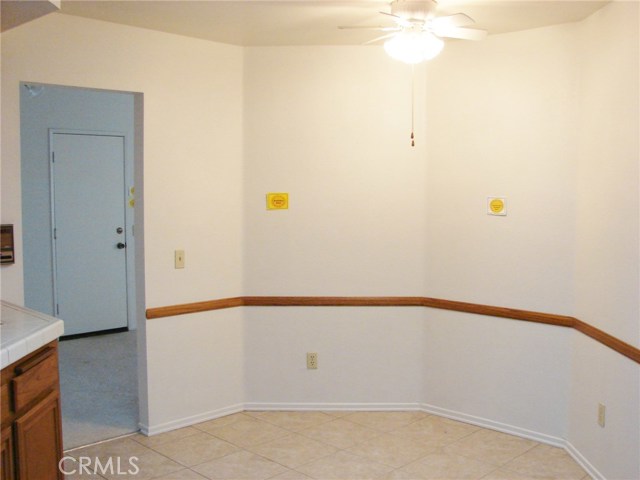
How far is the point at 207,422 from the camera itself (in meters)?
4.15

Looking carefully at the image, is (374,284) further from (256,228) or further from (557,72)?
(557,72)

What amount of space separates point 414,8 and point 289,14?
65cm

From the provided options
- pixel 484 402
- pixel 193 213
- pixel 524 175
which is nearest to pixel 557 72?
pixel 524 175

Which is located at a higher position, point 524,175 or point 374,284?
point 524,175

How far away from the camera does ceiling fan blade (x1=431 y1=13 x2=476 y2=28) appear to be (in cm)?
307

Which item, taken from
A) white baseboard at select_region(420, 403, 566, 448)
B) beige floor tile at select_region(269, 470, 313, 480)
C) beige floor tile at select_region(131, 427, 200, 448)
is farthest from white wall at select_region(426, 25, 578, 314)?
beige floor tile at select_region(131, 427, 200, 448)

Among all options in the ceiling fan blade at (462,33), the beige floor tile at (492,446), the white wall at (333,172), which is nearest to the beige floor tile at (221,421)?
the white wall at (333,172)

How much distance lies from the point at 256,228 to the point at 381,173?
2.80 ft

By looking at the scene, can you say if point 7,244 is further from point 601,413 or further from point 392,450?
point 601,413

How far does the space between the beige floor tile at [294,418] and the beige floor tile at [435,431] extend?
1.58 feet

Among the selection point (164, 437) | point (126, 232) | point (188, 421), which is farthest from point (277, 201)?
point (126, 232)

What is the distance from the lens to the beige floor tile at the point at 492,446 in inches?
143

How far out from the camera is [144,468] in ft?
11.5

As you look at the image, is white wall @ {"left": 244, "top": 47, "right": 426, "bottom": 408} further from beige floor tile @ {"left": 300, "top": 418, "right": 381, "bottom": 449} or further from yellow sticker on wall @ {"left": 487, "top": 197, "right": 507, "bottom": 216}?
yellow sticker on wall @ {"left": 487, "top": 197, "right": 507, "bottom": 216}
